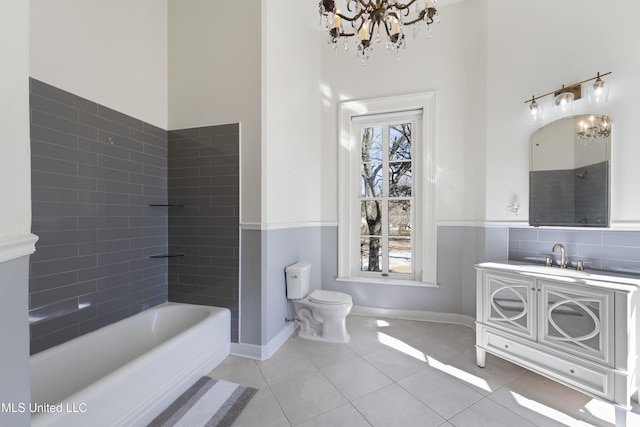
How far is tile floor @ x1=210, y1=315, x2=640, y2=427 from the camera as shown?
1508mm

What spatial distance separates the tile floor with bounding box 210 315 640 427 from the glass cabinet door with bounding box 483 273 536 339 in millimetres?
391

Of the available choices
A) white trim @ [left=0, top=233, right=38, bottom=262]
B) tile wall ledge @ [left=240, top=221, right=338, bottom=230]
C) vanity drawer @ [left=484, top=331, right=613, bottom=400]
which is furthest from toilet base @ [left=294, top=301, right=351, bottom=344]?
white trim @ [left=0, top=233, right=38, bottom=262]

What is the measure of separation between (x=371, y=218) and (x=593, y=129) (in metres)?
1.97

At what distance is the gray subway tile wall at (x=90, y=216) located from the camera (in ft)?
5.11

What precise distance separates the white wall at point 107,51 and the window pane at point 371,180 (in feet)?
7.00

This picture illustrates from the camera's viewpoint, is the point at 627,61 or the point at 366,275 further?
the point at 366,275

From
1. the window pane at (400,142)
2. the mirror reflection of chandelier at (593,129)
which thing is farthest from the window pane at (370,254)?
the mirror reflection of chandelier at (593,129)

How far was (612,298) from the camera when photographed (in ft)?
4.68

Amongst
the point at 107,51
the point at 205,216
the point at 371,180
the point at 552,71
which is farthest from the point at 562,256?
the point at 107,51

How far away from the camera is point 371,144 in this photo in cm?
311

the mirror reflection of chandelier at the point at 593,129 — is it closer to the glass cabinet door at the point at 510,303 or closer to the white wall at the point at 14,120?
the glass cabinet door at the point at 510,303

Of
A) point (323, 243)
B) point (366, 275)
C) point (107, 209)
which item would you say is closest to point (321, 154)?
point (323, 243)

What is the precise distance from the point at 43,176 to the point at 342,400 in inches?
90.4

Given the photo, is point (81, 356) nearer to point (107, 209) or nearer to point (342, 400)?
point (107, 209)
